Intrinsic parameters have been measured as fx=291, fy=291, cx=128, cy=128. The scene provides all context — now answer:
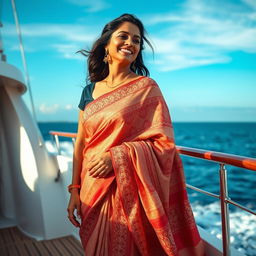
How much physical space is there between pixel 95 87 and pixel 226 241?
3.36 feet

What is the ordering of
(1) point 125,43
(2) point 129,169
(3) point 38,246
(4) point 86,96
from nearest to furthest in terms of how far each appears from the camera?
(2) point 129,169 → (1) point 125,43 → (4) point 86,96 → (3) point 38,246

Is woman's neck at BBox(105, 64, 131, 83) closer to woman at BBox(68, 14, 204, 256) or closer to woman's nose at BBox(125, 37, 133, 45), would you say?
woman at BBox(68, 14, 204, 256)

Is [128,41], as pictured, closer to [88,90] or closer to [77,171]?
[88,90]

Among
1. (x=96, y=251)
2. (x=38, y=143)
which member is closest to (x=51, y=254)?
(x=38, y=143)

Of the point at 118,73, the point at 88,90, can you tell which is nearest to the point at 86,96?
the point at 88,90

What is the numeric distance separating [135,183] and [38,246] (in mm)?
1923

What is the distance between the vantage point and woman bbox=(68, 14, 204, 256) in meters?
1.28

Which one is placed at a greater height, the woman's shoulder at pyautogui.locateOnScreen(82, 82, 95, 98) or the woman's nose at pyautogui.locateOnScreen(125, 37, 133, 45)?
the woman's nose at pyautogui.locateOnScreen(125, 37, 133, 45)

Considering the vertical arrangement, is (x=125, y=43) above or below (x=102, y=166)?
above

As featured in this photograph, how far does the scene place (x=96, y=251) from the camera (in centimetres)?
136

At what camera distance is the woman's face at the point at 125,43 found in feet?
4.68

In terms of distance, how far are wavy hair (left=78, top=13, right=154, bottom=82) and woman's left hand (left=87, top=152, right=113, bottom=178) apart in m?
0.56

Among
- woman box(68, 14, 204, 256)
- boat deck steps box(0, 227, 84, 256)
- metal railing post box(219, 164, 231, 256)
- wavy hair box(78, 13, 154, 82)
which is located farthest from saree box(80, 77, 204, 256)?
boat deck steps box(0, 227, 84, 256)

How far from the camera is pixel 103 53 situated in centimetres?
163
